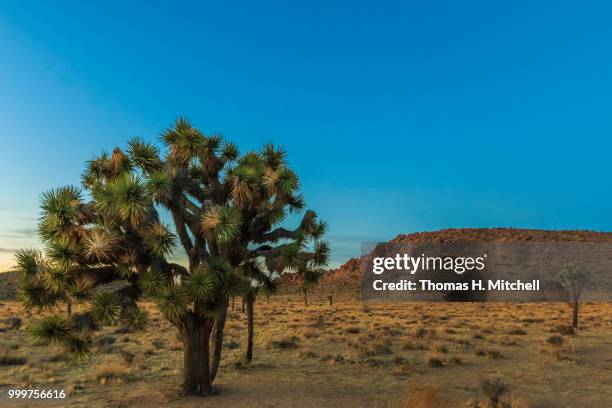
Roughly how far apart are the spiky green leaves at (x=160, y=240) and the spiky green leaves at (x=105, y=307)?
1335 millimetres

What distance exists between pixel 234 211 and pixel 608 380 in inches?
523

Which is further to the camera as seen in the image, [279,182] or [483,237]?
[483,237]

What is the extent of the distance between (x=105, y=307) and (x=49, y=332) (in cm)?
124

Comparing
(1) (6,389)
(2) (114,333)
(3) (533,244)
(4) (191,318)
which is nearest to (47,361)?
(1) (6,389)

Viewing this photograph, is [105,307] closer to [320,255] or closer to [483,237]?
[320,255]

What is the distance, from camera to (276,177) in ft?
38.6

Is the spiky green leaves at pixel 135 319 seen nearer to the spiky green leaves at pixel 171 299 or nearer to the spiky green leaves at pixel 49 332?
the spiky green leaves at pixel 171 299

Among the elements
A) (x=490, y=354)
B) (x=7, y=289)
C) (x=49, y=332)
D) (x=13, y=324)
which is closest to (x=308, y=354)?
(x=490, y=354)

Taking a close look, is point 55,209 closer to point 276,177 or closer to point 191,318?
point 191,318

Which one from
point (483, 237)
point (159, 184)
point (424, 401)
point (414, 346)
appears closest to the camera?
point (424, 401)

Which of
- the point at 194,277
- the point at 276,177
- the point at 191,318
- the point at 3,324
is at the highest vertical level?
the point at 276,177

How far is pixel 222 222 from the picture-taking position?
10516 millimetres

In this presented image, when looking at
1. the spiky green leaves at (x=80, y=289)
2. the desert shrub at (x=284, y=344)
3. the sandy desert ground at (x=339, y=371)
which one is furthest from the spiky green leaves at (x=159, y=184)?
the desert shrub at (x=284, y=344)

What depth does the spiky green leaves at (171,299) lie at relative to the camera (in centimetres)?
1014
